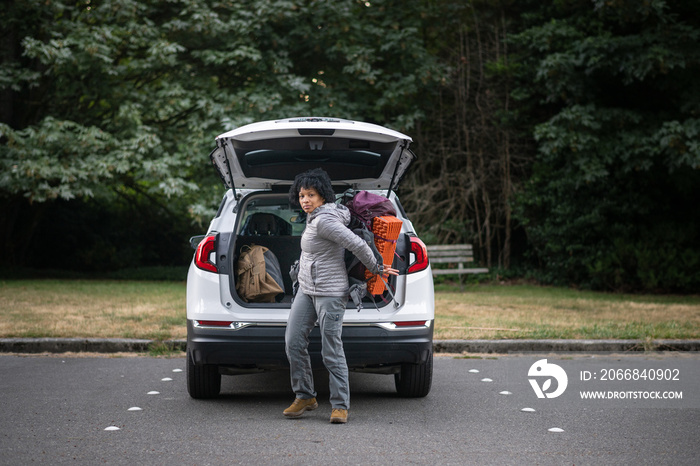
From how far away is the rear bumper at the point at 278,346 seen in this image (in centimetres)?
492

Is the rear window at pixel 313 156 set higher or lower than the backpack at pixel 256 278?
higher

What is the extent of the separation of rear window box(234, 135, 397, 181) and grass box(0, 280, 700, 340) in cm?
306

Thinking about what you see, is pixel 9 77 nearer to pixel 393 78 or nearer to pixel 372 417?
pixel 393 78

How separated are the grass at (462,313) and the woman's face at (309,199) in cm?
385

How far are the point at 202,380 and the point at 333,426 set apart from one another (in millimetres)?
1255

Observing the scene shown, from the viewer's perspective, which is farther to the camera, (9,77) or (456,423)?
(9,77)

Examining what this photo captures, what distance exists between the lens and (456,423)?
482cm

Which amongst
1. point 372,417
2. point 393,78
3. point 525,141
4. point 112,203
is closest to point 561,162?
point 525,141

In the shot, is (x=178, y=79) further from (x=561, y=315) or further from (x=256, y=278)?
(x=256, y=278)

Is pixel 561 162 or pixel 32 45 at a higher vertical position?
pixel 32 45

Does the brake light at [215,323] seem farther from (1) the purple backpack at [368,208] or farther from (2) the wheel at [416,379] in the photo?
(2) the wheel at [416,379]

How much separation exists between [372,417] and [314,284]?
3.49 feet

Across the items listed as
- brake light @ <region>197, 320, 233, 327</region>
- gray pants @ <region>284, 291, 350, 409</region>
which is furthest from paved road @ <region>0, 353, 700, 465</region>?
brake light @ <region>197, 320, 233, 327</region>

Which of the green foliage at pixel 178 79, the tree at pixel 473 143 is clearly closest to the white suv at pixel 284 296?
the green foliage at pixel 178 79
